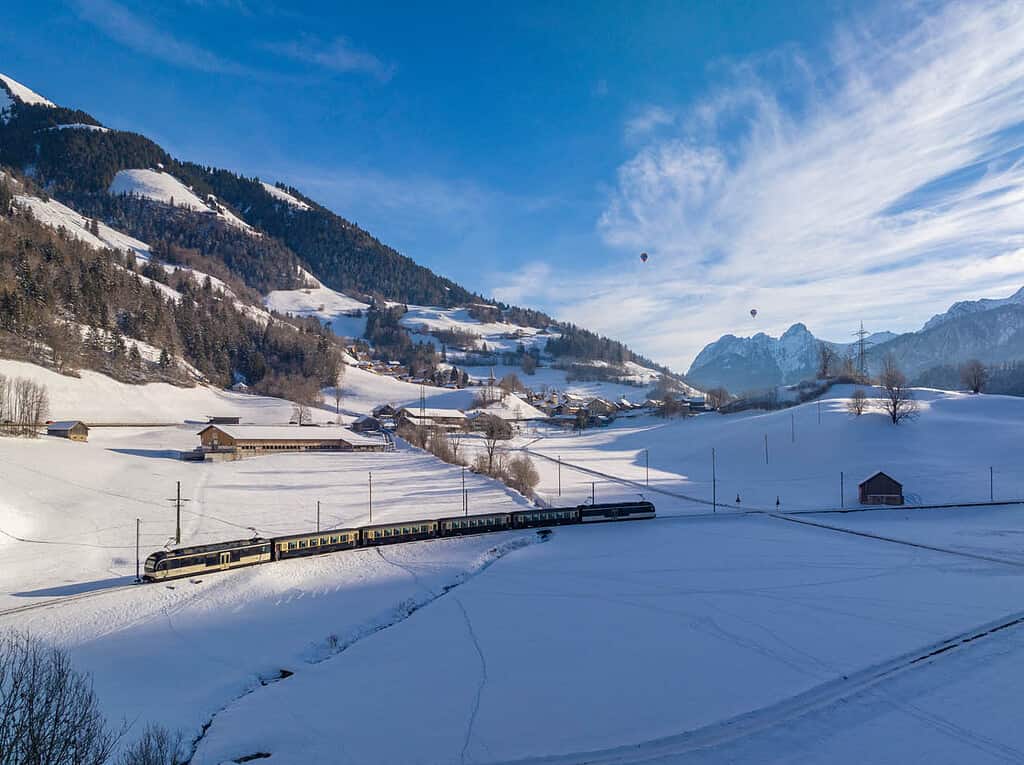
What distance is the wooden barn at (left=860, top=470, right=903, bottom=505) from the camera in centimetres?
4753

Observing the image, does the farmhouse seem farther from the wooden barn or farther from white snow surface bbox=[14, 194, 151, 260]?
white snow surface bbox=[14, 194, 151, 260]

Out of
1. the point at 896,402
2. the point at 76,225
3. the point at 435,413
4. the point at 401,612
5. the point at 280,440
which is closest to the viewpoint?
the point at 401,612

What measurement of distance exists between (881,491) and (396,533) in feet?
136

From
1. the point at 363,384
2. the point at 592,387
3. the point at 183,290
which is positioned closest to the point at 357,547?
the point at 363,384

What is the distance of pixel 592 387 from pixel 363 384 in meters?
87.6

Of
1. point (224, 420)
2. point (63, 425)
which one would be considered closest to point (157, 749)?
point (63, 425)

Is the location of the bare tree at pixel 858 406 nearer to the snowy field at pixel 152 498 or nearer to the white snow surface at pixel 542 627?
the white snow surface at pixel 542 627

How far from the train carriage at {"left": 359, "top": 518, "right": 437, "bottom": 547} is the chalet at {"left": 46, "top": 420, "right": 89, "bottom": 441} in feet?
149

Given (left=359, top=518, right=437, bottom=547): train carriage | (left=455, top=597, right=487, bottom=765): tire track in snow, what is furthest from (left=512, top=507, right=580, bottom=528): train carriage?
(left=455, top=597, right=487, bottom=765): tire track in snow

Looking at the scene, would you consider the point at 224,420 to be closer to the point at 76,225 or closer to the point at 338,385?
the point at 338,385

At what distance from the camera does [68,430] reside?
198 feet

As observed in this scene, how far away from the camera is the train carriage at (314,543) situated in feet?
Result: 108

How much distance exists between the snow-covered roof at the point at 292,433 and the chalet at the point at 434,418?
2160 centimetres

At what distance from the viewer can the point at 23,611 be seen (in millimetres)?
23344
